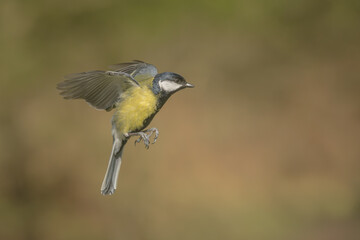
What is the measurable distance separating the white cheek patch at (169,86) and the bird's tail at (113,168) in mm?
169

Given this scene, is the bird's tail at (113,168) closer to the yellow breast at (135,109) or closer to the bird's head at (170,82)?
the yellow breast at (135,109)

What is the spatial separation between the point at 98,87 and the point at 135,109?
92mm

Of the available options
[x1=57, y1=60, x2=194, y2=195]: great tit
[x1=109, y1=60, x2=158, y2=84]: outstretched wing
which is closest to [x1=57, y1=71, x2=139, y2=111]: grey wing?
[x1=57, y1=60, x2=194, y2=195]: great tit

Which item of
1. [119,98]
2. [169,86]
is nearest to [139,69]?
[119,98]

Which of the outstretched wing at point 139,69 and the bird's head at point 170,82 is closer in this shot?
the bird's head at point 170,82

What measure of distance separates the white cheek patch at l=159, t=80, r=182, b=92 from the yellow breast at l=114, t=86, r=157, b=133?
0.19 ft

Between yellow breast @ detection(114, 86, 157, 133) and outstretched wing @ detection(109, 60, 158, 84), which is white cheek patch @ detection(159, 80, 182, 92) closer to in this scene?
yellow breast @ detection(114, 86, 157, 133)

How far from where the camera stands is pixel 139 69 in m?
1.43

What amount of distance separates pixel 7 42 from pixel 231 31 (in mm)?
1472

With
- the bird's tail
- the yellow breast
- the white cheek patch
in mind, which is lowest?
the bird's tail

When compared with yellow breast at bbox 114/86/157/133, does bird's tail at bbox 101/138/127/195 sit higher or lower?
lower

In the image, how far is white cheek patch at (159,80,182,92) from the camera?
0.95 metres

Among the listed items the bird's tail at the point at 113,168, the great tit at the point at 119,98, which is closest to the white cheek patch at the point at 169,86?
the great tit at the point at 119,98

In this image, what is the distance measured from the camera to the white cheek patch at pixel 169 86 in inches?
37.2
